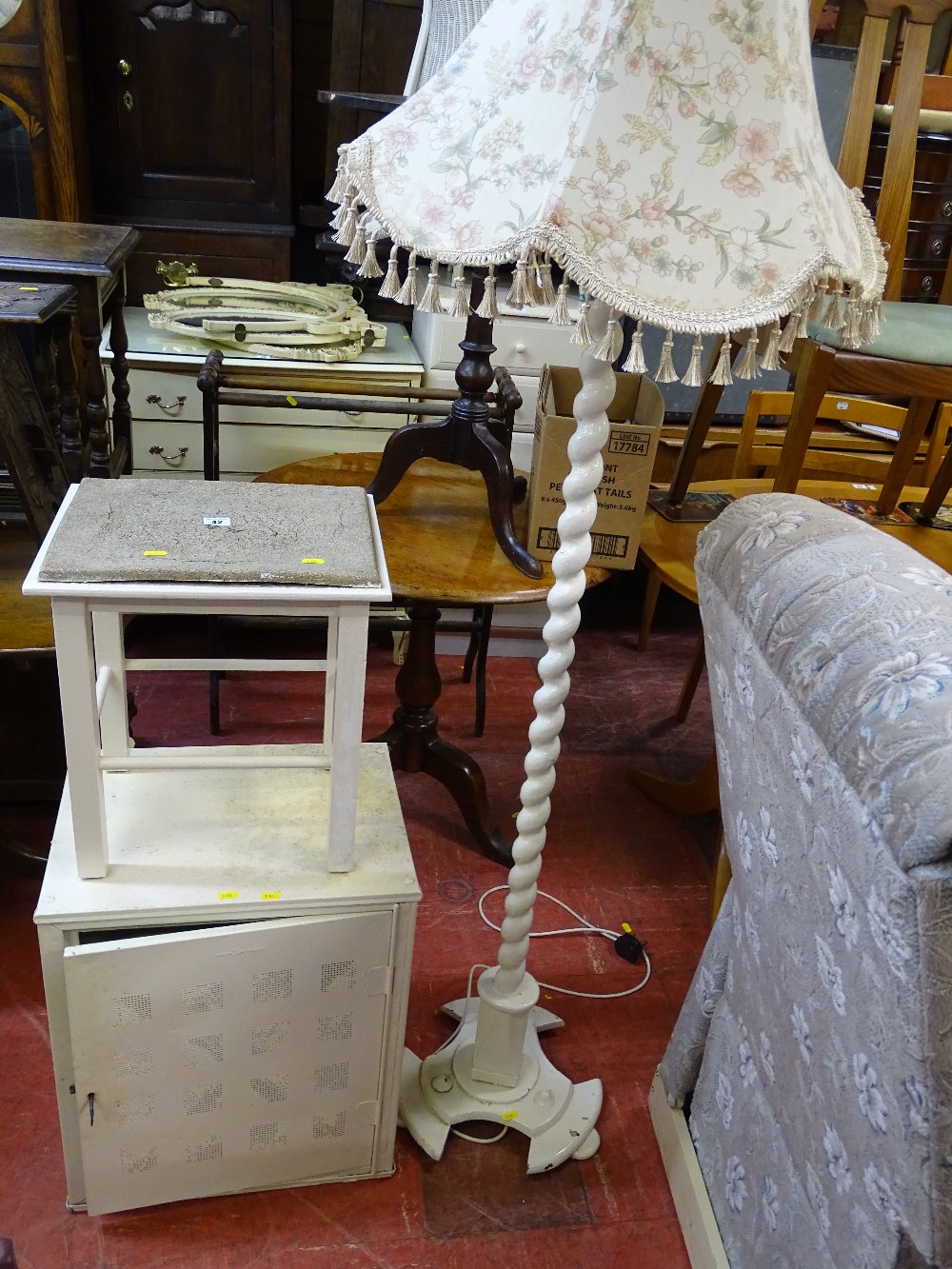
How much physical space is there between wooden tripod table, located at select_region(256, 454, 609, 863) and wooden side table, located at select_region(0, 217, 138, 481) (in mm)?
318

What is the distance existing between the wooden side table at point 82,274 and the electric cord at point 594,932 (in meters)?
1.04

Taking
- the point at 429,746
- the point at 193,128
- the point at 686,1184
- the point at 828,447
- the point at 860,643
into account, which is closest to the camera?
the point at 860,643

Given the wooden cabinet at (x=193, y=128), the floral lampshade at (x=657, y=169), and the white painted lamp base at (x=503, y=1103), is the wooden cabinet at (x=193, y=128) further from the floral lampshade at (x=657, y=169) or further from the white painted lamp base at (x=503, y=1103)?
the white painted lamp base at (x=503, y=1103)

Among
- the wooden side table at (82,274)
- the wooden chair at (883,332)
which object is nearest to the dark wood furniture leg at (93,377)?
the wooden side table at (82,274)

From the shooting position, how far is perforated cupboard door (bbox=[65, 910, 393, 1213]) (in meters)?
1.10

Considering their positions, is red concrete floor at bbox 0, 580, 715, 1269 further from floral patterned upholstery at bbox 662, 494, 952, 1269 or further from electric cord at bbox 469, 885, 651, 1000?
floral patterned upholstery at bbox 662, 494, 952, 1269

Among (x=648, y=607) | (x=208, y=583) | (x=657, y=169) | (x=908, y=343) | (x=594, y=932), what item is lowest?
(x=594, y=932)

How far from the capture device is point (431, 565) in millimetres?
1584

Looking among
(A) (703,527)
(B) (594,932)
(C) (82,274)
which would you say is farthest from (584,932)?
(C) (82,274)

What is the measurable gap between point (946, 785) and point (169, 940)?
32.3 inches

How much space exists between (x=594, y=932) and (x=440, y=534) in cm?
77

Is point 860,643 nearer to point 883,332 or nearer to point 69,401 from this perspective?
point 883,332

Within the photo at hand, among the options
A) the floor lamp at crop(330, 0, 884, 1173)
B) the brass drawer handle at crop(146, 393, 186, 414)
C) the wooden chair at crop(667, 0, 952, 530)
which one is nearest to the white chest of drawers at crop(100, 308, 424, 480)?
the brass drawer handle at crop(146, 393, 186, 414)

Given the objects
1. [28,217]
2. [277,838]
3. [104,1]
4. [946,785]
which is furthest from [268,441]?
[946,785]
